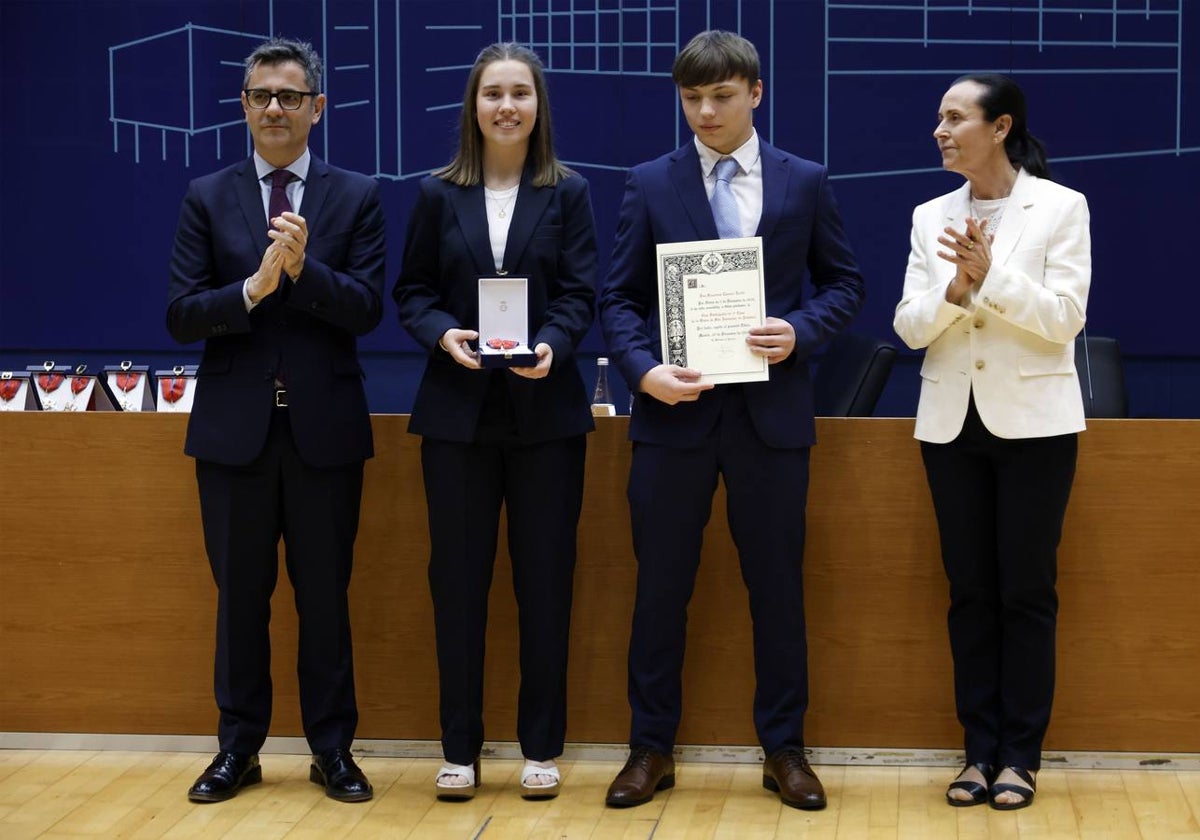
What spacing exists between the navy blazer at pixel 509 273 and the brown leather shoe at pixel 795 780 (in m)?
0.83

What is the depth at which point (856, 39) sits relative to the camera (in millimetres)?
5520

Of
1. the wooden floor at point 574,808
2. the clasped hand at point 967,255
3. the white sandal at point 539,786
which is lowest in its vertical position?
the wooden floor at point 574,808

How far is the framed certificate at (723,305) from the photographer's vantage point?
3072 millimetres

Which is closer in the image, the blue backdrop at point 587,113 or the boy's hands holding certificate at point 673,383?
the boy's hands holding certificate at point 673,383

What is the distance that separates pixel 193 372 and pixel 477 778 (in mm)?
1304

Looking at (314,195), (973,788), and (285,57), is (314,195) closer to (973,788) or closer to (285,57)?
(285,57)

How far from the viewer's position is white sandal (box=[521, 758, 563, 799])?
319cm

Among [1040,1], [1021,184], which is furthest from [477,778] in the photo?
[1040,1]

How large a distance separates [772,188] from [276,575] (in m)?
1.39

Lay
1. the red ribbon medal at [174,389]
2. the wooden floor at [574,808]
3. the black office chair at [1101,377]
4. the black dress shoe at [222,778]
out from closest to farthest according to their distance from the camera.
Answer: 1. the wooden floor at [574,808]
2. the black dress shoe at [222,778]
3. the red ribbon medal at [174,389]
4. the black office chair at [1101,377]

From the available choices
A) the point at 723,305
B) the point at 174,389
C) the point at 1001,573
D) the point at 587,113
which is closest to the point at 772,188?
the point at 723,305

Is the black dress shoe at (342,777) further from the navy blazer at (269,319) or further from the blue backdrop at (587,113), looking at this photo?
the blue backdrop at (587,113)

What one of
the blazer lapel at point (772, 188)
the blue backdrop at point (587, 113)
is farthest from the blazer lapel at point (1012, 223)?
the blue backdrop at point (587, 113)

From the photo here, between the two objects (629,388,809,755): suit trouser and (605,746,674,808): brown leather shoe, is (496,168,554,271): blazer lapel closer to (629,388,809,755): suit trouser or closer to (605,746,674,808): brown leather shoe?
(629,388,809,755): suit trouser
